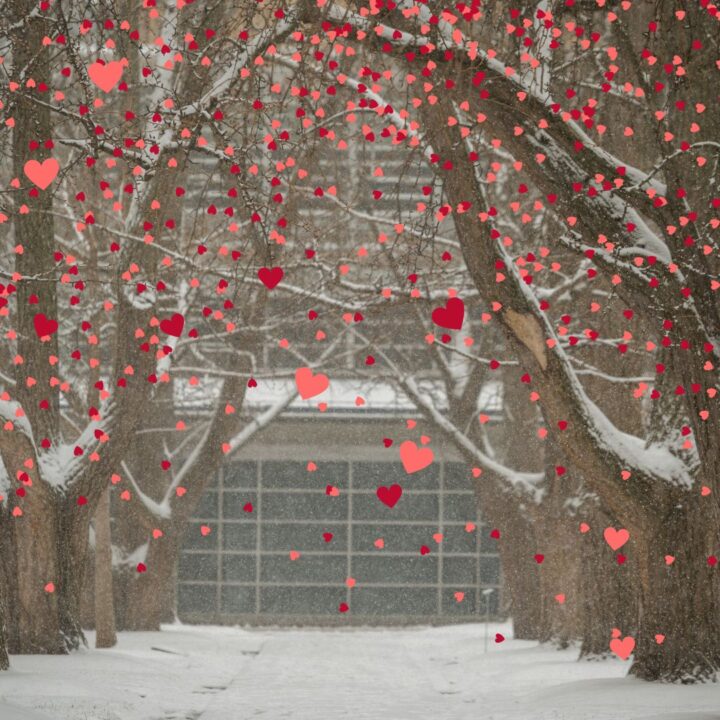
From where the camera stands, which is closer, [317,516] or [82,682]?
[82,682]

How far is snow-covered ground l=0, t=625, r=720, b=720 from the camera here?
1093 cm

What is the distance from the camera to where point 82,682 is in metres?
12.4

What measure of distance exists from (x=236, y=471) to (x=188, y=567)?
2319 millimetres

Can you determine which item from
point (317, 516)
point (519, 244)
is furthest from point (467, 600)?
point (519, 244)

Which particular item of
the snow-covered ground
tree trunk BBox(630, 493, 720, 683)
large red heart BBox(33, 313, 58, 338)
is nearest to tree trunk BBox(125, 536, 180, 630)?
the snow-covered ground

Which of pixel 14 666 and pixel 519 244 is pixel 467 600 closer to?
pixel 519 244

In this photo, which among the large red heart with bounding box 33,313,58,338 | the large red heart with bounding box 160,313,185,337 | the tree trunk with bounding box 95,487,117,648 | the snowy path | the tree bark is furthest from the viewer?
the tree trunk with bounding box 95,487,117,648

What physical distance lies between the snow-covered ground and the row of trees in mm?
785

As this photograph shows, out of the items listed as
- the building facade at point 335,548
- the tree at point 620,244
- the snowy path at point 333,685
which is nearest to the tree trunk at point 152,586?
the snowy path at point 333,685

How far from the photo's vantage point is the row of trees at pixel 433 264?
8766 mm

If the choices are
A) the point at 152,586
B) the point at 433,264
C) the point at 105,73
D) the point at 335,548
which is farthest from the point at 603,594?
the point at 335,548

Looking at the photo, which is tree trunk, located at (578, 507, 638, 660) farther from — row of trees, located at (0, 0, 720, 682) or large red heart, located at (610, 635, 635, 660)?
large red heart, located at (610, 635, 635, 660)

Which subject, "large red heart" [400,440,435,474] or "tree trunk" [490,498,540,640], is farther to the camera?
"large red heart" [400,440,435,474]

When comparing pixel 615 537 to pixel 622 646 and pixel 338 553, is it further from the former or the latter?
pixel 338 553
